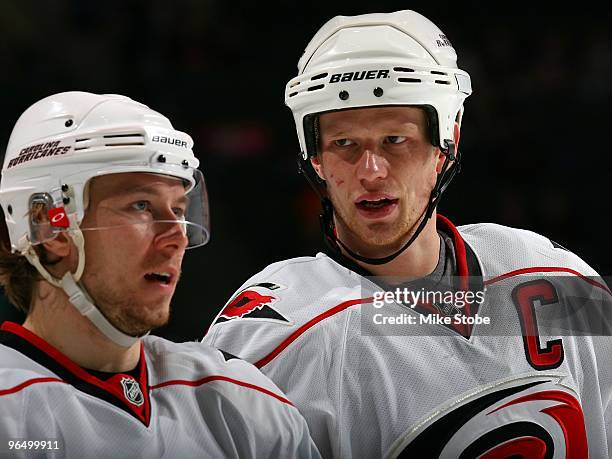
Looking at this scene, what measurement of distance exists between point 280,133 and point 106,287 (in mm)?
2657

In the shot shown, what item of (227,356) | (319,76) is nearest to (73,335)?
(227,356)

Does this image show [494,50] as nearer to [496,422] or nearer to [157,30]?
[157,30]

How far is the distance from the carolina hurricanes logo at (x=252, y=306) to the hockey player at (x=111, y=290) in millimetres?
220

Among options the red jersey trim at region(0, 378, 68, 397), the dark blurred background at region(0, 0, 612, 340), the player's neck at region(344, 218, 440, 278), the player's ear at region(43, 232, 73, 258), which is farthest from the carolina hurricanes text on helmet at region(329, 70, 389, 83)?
the dark blurred background at region(0, 0, 612, 340)

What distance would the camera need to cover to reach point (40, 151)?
225cm

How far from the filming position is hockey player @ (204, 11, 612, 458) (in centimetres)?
243

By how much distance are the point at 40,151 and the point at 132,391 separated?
0.56m

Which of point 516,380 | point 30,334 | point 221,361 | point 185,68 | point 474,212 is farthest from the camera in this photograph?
point 185,68

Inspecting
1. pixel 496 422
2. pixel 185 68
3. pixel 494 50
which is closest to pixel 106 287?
pixel 496 422

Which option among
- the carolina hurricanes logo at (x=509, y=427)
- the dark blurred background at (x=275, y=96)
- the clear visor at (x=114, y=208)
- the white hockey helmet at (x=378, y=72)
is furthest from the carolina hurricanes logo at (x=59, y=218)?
the dark blurred background at (x=275, y=96)

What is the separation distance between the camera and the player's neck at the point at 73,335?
2186 mm

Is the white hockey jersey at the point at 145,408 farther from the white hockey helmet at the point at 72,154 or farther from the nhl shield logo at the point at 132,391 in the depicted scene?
the white hockey helmet at the point at 72,154

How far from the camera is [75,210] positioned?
7.29 ft

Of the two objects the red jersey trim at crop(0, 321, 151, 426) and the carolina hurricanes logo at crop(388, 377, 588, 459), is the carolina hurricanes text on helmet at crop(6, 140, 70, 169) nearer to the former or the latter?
the red jersey trim at crop(0, 321, 151, 426)
